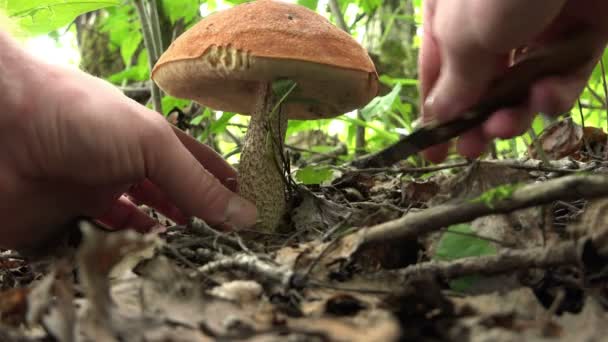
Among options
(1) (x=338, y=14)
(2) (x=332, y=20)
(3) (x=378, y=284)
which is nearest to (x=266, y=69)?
(3) (x=378, y=284)

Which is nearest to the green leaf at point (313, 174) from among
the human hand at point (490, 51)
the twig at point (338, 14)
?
the human hand at point (490, 51)

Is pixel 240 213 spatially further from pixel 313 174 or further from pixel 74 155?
pixel 74 155

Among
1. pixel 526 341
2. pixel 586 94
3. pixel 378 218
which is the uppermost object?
pixel 526 341

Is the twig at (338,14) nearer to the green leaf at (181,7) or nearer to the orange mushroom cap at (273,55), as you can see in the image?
the green leaf at (181,7)

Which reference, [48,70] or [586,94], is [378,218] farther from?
[586,94]

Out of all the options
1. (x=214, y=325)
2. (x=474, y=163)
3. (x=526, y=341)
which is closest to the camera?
(x=526, y=341)

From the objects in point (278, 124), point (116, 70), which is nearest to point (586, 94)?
point (278, 124)
